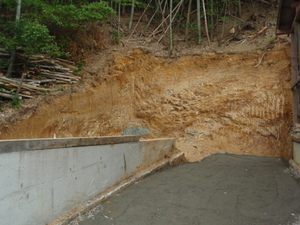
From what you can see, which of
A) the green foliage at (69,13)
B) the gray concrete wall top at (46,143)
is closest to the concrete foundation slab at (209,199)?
the gray concrete wall top at (46,143)

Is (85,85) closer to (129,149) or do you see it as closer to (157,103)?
(157,103)

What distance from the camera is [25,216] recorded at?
3.26m

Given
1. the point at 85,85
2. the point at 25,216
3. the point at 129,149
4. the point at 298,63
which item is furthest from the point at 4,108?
the point at 298,63

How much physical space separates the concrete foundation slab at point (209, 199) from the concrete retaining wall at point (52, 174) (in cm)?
45

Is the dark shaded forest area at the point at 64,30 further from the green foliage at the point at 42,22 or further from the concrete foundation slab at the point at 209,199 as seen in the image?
the concrete foundation slab at the point at 209,199

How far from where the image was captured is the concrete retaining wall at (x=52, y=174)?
3080 mm

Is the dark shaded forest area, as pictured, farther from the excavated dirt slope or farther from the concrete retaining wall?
the concrete retaining wall

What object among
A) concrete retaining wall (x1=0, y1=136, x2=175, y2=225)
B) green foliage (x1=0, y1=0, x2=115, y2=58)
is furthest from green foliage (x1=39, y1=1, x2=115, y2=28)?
concrete retaining wall (x1=0, y1=136, x2=175, y2=225)

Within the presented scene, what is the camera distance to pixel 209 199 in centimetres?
502

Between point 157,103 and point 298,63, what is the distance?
18.9ft

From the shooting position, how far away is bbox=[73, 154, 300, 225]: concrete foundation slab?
4074 mm

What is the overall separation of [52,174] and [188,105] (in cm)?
837

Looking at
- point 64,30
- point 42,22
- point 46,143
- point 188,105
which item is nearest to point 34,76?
point 42,22

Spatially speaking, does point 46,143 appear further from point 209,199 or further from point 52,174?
point 209,199
